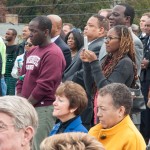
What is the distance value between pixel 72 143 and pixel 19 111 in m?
0.40

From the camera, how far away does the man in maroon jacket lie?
24.7 feet

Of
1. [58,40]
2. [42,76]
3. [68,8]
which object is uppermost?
[58,40]

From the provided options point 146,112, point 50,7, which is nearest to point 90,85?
point 146,112

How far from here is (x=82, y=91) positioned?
20.5 feet

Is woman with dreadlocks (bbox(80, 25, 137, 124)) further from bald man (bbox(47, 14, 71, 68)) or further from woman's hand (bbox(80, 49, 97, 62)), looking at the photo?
bald man (bbox(47, 14, 71, 68))

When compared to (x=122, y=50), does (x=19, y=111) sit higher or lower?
higher

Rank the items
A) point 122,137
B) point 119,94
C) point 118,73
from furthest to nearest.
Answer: point 118,73 < point 119,94 < point 122,137

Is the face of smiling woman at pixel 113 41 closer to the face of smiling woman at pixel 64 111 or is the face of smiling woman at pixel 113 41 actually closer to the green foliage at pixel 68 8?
the face of smiling woman at pixel 64 111

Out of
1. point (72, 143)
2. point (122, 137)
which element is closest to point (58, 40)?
point (122, 137)

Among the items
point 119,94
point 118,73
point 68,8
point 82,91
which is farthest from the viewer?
point 68,8

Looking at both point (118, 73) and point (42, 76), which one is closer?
point (118, 73)

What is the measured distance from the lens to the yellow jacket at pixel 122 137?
5473mm

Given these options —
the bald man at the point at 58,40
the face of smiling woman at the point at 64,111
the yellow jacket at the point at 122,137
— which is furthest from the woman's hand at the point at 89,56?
the bald man at the point at 58,40

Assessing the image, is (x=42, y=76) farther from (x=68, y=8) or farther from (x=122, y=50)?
(x=68, y=8)
